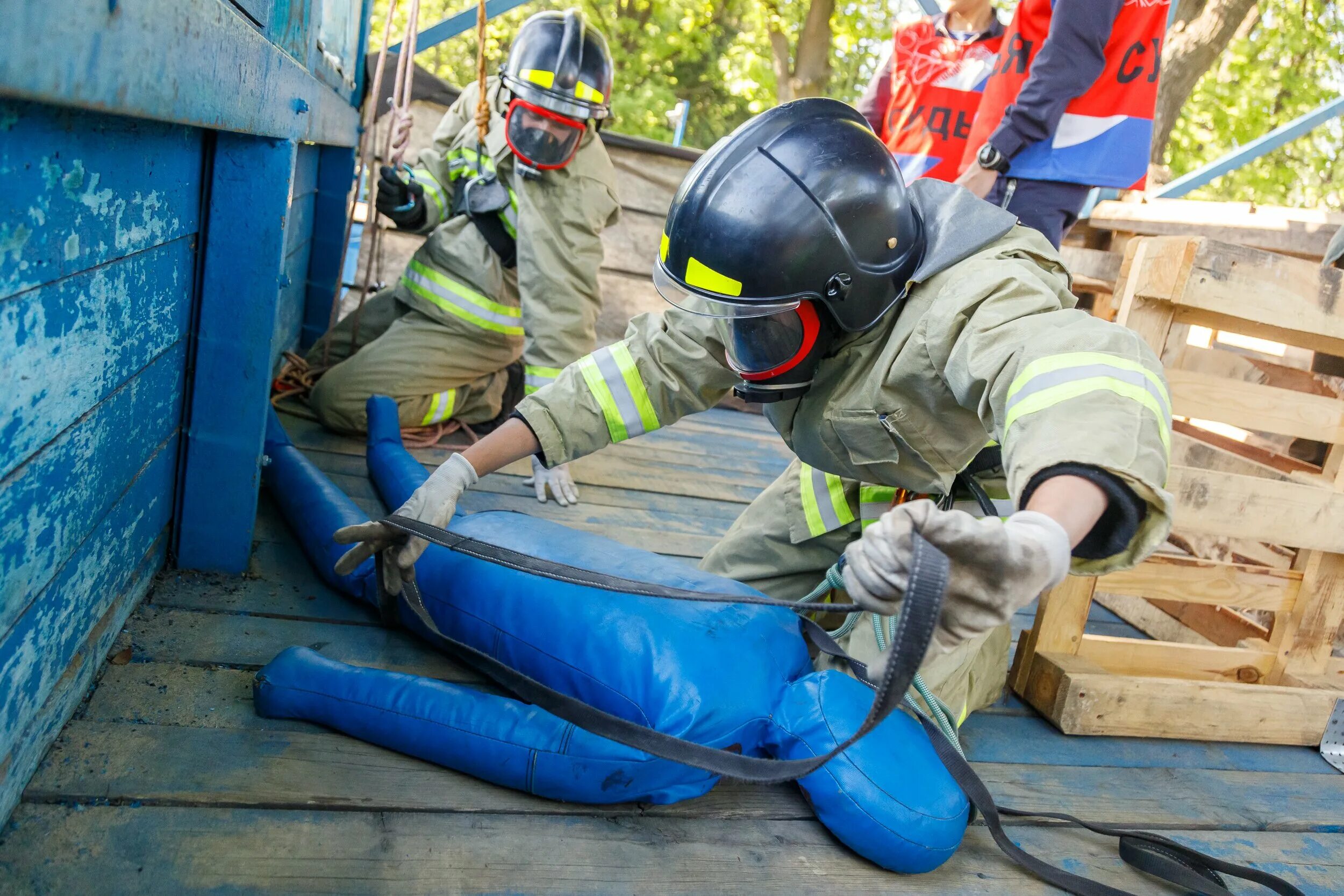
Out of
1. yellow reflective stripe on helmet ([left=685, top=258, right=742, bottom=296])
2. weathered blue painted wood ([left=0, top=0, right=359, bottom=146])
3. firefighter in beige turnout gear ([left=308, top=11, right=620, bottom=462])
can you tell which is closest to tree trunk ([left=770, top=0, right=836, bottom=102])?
firefighter in beige turnout gear ([left=308, top=11, right=620, bottom=462])

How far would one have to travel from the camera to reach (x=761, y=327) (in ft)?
5.76

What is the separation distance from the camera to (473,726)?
5.10ft

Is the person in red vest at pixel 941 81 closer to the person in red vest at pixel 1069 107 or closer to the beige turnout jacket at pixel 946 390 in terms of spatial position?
the person in red vest at pixel 1069 107

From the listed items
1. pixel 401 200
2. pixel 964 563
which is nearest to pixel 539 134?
pixel 401 200

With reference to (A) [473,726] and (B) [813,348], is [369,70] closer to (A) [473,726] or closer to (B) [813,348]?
(B) [813,348]

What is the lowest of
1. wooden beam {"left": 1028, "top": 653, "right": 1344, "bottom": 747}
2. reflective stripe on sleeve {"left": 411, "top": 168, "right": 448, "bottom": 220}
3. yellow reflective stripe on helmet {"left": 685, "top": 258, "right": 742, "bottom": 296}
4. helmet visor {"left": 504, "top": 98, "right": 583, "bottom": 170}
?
wooden beam {"left": 1028, "top": 653, "right": 1344, "bottom": 747}

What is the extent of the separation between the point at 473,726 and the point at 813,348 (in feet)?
2.95

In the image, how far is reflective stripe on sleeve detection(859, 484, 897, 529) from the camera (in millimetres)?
2178

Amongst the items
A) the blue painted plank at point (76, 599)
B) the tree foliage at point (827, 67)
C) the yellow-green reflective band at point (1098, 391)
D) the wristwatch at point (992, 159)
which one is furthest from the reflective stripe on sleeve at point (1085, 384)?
the tree foliage at point (827, 67)

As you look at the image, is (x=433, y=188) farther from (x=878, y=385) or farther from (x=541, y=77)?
(x=878, y=385)

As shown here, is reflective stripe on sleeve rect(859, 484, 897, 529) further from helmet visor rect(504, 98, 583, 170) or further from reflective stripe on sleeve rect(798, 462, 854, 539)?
helmet visor rect(504, 98, 583, 170)

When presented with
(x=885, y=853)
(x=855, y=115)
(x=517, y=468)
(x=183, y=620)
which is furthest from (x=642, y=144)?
(x=885, y=853)

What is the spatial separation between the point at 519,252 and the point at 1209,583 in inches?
90.1

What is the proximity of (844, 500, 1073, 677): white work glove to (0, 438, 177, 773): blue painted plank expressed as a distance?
1.04 meters
